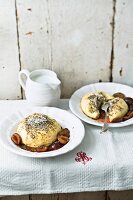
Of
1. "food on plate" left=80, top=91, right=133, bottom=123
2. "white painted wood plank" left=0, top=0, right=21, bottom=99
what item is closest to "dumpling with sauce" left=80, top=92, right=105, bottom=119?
"food on plate" left=80, top=91, right=133, bottom=123

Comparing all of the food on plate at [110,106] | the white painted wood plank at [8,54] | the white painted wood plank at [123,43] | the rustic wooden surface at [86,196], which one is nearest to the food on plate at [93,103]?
the food on plate at [110,106]

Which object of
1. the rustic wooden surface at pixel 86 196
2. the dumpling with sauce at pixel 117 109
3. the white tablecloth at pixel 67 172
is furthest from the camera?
the rustic wooden surface at pixel 86 196

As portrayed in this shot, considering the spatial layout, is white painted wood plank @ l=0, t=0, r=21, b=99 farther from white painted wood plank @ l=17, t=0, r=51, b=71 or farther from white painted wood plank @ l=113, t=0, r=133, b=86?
white painted wood plank @ l=113, t=0, r=133, b=86

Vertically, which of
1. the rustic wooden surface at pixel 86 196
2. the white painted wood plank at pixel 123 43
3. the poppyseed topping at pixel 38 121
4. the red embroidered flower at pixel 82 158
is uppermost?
the white painted wood plank at pixel 123 43

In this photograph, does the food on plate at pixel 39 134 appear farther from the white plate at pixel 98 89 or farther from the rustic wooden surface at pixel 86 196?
the rustic wooden surface at pixel 86 196

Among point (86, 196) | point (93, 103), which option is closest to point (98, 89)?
point (93, 103)
